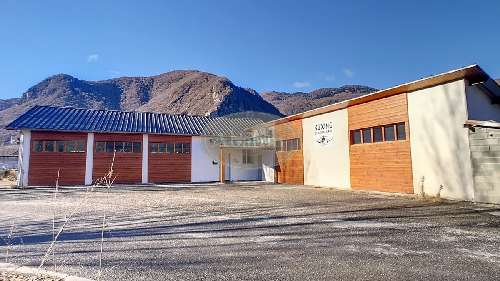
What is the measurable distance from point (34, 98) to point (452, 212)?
128 metres

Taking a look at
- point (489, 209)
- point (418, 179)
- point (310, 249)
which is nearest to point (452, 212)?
point (489, 209)

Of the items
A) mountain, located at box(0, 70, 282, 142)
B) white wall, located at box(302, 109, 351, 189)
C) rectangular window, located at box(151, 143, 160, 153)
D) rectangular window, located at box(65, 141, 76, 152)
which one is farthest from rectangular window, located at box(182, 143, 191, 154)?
mountain, located at box(0, 70, 282, 142)

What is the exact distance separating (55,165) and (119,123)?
534 centimetres

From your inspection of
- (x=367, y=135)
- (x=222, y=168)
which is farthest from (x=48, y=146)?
(x=367, y=135)

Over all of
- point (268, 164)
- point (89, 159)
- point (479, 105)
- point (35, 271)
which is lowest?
point (35, 271)

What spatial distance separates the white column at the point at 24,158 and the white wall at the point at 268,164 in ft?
55.3

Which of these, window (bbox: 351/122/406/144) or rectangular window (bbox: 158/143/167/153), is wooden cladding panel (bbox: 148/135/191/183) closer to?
rectangular window (bbox: 158/143/167/153)

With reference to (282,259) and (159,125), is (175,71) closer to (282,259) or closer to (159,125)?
(159,125)

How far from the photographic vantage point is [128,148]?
24.7 meters

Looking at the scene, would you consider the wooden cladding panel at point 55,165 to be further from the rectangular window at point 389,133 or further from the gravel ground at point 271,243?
the rectangular window at point 389,133

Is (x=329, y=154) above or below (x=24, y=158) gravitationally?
below

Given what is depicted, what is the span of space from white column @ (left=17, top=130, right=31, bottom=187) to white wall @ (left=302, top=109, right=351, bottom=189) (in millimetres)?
18577

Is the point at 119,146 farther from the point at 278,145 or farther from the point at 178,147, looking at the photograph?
the point at 278,145

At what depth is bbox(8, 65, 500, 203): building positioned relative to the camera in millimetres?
12211
